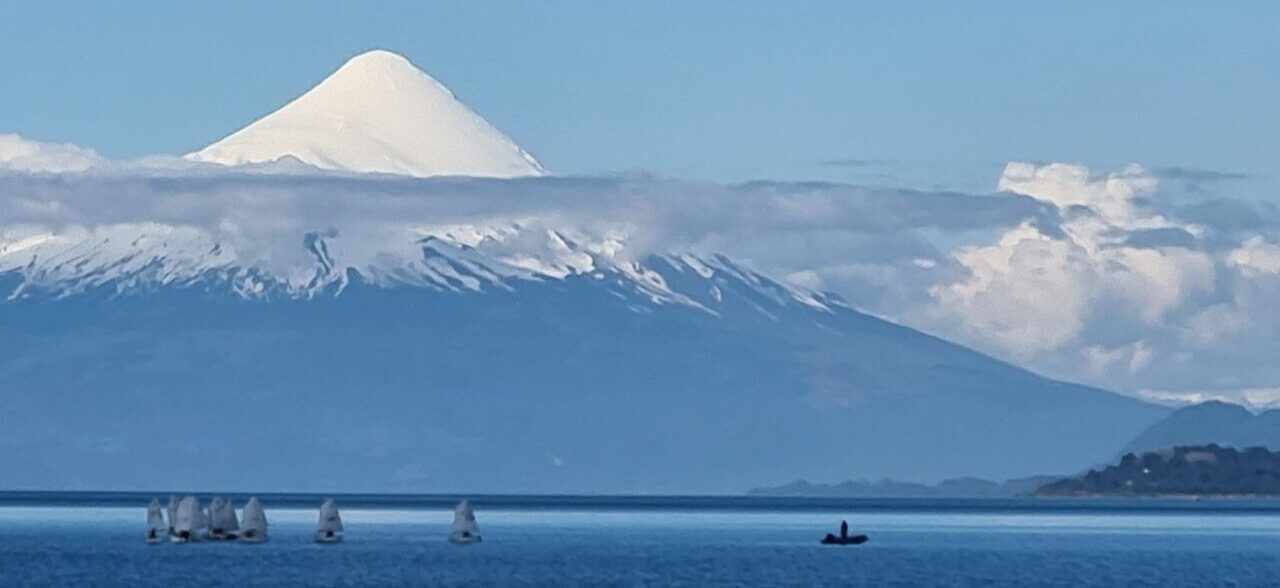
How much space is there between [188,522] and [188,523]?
0.45ft

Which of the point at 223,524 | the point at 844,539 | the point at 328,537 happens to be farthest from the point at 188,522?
the point at 844,539

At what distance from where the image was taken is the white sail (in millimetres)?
156125

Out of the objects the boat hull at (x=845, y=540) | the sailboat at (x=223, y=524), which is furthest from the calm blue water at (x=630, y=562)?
the boat hull at (x=845, y=540)

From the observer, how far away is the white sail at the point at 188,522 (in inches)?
6147

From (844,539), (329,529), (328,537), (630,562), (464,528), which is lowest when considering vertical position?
(630,562)

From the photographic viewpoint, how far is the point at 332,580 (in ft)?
401

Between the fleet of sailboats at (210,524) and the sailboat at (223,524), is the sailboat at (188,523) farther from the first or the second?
the sailboat at (223,524)

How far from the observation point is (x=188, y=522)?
156125 millimetres

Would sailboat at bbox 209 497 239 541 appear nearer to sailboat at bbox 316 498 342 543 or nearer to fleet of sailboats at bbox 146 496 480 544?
fleet of sailboats at bbox 146 496 480 544

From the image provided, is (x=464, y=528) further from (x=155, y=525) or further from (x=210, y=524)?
(x=155, y=525)

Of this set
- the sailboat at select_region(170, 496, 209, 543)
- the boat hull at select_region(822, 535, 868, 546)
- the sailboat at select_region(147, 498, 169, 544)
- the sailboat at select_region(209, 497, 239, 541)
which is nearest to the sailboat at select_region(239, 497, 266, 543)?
the sailboat at select_region(209, 497, 239, 541)

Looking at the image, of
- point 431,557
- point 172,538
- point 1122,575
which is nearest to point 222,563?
point 431,557

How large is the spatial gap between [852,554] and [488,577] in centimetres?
3162

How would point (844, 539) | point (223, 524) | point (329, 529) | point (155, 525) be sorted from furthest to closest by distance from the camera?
point (844, 539)
point (329, 529)
point (223, 524)
point (155, 525)
